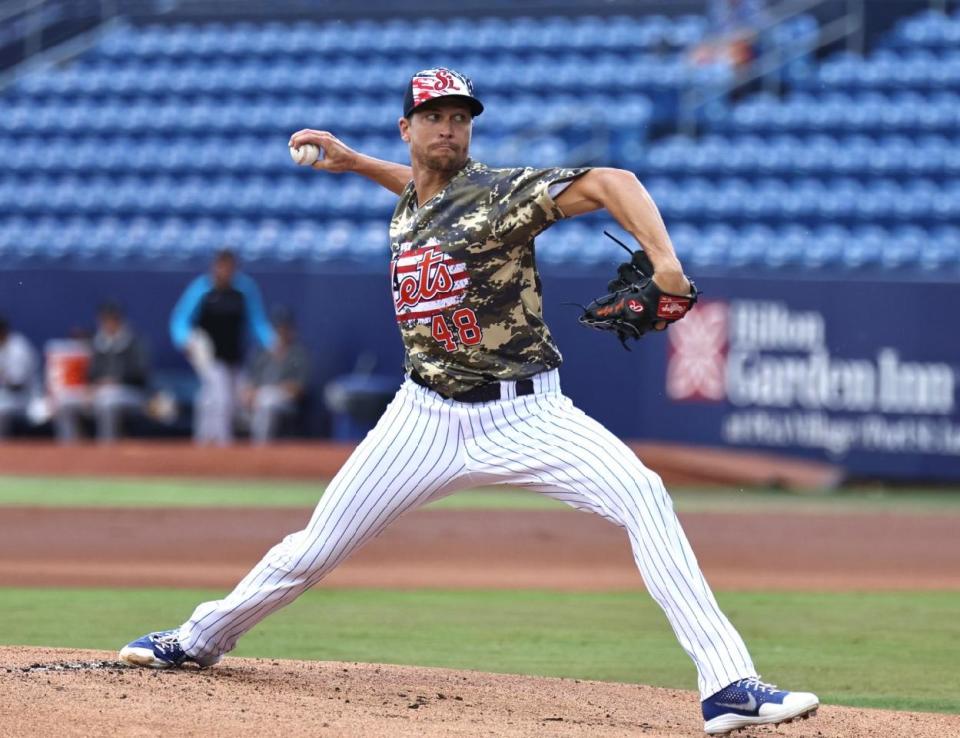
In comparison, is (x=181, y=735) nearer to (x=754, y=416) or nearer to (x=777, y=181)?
(x=754, y=416)

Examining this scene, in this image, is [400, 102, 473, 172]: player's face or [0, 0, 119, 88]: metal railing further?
[0, 0, 119, 88]: metal railing

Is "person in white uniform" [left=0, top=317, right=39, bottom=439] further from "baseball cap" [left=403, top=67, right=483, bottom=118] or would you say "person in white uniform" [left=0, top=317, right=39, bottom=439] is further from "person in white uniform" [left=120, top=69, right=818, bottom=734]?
"baseball cap" [left=403, top=67, right=483, bottom=118]


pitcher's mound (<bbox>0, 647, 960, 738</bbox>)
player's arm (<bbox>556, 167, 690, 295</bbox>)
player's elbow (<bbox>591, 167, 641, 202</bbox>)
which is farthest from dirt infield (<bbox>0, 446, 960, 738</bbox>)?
player's elbow (<bbox>591, 167, 641, 202</bbox>)

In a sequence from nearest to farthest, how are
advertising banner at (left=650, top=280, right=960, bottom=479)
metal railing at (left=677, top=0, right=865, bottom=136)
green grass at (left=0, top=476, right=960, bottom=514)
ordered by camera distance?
green grass at (left=0, top=476, right=960, bottom=514) → advertising banner at (left=650, top=280, right=960, bottom=479) → metal railing at (left=677, top=0, right=865, bottom=136)

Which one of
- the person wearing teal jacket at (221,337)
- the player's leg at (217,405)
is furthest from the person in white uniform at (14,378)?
the player's leg at (217,405)

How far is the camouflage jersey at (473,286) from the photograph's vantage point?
4816 millimetres

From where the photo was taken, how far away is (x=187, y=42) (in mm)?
22219

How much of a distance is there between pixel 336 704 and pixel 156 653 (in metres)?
0.71

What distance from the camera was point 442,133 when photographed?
4902 millimetres

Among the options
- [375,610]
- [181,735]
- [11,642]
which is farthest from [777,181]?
[181,735]

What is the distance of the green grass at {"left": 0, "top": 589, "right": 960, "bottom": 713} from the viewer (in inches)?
251

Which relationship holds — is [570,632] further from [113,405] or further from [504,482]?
[113,405]

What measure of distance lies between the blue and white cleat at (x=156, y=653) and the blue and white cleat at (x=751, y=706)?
1.69 metres

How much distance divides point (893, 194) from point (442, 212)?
1261cm
